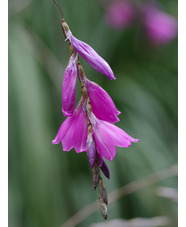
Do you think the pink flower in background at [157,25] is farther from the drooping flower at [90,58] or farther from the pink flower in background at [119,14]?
the drooping flower at [90,58]

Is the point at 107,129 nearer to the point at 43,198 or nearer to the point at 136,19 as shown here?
the point at 43,198

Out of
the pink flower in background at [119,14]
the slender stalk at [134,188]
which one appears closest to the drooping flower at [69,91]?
the slender stalk at [134,188]

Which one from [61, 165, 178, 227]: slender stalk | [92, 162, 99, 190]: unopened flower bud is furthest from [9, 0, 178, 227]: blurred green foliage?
[92, 162, 99, 190]: unopened flower bud

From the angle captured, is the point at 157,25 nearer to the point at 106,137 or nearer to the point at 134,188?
the point at 134,188

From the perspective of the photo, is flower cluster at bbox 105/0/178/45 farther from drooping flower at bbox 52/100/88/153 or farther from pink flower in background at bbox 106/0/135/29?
drooping flower at bbox 52/100/88/153

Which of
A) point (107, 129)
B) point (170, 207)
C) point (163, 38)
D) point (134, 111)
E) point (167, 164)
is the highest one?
point (163, 38)
